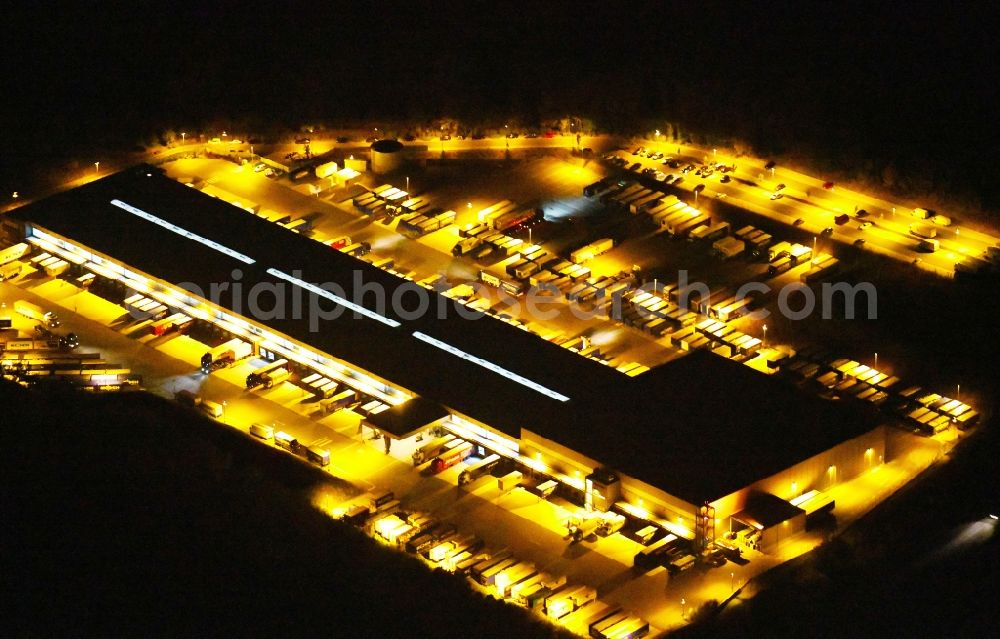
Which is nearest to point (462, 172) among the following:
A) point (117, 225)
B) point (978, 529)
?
point (117, 225)

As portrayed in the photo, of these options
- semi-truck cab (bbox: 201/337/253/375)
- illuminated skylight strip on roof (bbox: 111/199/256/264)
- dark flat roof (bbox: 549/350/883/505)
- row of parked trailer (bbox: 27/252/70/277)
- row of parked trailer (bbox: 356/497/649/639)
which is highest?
illuminated skylight strip on roof (bbox: 111/199/256/264)

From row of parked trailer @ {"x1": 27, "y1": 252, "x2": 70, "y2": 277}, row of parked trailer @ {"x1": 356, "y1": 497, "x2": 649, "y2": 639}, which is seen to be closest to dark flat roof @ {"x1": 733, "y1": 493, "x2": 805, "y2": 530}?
row of parked trailer @ {"x1": 356, "y1": 497, "x2": 649, "y2": 639}

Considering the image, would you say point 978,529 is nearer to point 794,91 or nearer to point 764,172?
point 764,172

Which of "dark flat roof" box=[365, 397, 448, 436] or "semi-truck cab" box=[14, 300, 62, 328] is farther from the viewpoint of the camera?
"semi-truck cab" box=[14, 300, 62, 328]

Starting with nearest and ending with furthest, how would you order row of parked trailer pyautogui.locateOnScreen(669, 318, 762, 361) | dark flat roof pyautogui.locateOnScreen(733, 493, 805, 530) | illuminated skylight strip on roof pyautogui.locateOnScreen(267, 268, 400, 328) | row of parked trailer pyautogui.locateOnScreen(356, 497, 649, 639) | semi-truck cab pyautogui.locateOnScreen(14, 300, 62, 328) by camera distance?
row of parked trailer pyautogui.locateOnScreen(356, 497, 649, 639)
dark flat roof pyautogui.locateOnScreen(733, 493, 805, 530)
illuminated skylight strip on roof pyautogui.locateOnScreen(267, 268, 400, 328)
row of parked trailer pyautogui.locateOnScreen(669, 318, 762, 361)
semi-truck cab pyautogui.locateOnScreen(14, 300, 62, 328)

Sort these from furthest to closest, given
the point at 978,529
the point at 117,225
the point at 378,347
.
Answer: the point at 117,225, the point at 378,347, the point at 978,529

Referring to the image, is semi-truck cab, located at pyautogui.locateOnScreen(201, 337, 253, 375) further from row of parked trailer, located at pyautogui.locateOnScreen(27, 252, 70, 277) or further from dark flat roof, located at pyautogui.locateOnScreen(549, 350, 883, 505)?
dark flat roof, located at pyautogui.locateOnScreen(549, 350, 883, 505)

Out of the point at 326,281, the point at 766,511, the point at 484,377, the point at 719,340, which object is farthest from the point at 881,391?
the point at 326,281
